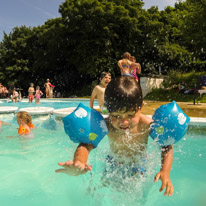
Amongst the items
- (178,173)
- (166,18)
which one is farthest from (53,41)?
Answer: (178,173)

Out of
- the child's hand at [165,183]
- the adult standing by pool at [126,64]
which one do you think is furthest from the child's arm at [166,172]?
the adult standing by pool at [126,64]

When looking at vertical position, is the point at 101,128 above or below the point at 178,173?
above

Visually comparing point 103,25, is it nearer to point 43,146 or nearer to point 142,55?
point 142,55

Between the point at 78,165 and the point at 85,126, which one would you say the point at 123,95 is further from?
the point at 78,165

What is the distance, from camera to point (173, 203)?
2.95m

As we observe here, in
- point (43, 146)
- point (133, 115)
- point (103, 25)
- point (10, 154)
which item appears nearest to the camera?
point (133, 115)

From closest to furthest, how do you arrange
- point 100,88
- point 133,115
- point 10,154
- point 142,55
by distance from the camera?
point 133,115
point 10,154
point 100,88
point 142,55

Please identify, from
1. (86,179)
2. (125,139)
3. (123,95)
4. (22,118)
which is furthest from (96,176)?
(22,118)

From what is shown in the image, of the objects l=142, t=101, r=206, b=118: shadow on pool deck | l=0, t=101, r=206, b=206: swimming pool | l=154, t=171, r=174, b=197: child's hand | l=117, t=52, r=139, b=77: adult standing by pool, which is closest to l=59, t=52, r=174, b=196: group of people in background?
l=154, t=171, r=174, b=197: child's hand

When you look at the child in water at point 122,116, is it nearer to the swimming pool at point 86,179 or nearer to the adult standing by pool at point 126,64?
the swimming pool at point 86,179

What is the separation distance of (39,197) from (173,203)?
6.05ft

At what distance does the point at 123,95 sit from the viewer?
1708 millimetres

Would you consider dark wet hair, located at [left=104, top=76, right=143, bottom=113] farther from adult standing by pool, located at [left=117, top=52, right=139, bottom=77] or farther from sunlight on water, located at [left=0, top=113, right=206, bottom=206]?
adult standing by pool, located at [left=117, top=52, right=139, bottom=77]

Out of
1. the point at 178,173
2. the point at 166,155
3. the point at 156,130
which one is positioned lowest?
the point at 178,173
